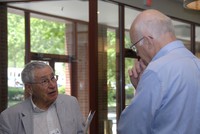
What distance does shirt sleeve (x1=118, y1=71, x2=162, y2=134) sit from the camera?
5.69 ft

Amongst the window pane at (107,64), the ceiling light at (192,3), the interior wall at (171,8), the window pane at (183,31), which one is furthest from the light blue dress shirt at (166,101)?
the window pane at (183,31)

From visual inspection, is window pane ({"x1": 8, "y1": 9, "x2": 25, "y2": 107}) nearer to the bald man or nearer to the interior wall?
the interior wall

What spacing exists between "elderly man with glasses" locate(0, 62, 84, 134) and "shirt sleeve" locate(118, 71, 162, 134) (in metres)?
1.37

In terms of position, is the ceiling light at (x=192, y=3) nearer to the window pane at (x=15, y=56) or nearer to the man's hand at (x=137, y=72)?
the window pane at (x=15, y=56)

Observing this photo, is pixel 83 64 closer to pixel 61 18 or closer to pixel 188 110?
pixel 61 18

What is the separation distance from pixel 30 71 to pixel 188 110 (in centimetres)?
170

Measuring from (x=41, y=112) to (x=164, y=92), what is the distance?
1635 millimetres

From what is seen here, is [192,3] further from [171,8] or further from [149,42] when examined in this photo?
[149,42]

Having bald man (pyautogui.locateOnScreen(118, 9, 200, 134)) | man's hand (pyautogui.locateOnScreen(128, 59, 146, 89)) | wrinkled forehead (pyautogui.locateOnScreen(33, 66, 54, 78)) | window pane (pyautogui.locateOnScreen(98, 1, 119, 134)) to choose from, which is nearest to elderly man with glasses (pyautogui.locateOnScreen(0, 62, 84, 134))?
wrinkled forehead (pyautogui.locateOnScreen(33, 66, 54, 78))

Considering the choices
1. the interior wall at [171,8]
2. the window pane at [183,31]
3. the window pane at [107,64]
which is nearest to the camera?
the window pane at [107,64]

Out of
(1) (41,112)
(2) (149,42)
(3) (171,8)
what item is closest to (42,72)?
(1) (41,112)

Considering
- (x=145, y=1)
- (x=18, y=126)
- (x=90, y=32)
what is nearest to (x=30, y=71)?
(x=18, y=126)

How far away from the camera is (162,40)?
1875 mm

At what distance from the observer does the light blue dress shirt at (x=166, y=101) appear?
174 centimetres
